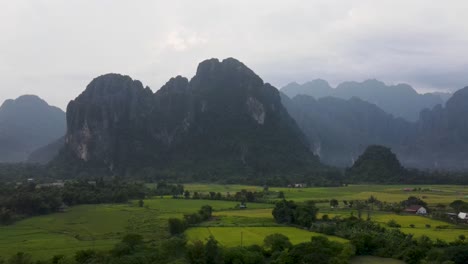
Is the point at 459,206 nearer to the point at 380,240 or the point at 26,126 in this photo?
the point at 380,240

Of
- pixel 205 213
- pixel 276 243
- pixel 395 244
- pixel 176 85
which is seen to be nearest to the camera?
pixel 276 243

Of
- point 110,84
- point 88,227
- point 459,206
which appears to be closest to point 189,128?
point 110,84

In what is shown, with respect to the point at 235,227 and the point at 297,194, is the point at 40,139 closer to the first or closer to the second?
the point at 297,194

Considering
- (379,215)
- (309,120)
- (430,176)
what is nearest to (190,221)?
(379,215)

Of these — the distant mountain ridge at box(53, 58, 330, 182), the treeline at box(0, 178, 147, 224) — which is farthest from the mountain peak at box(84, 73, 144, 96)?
the treeline at box(0, 178, 147, 224)

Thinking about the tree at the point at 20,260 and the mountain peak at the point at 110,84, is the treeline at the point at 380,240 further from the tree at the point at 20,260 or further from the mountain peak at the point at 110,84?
the mountain peak at the point at 110,84

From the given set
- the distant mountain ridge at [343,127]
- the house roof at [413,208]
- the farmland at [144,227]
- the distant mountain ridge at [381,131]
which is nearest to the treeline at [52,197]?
the farmland at [144,227]

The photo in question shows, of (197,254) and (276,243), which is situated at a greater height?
(276,243)
